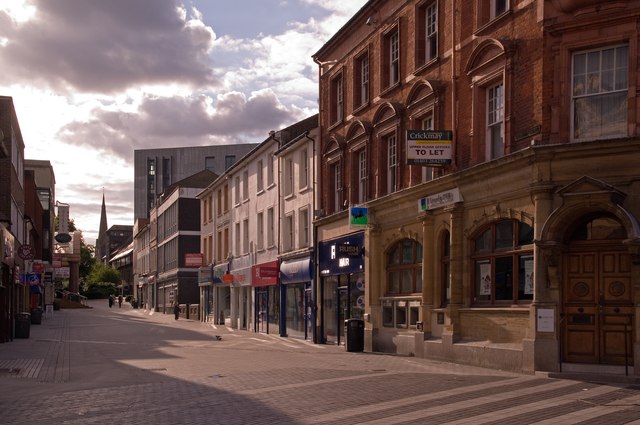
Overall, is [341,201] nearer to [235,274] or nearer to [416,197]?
[416,197]

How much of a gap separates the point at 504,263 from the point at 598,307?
9.84ft

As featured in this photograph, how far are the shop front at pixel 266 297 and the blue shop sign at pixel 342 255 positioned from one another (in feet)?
22.8

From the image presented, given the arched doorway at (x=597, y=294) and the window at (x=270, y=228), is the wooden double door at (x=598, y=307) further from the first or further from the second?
the window at (x=270, y=228)

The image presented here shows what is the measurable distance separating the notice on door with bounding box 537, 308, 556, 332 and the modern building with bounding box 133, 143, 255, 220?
98.6 metres

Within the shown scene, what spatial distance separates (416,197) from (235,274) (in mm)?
25910

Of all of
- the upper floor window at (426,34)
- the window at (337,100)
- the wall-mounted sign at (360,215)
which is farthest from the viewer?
the window at (337,100)

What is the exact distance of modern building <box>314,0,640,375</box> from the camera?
16.7 m

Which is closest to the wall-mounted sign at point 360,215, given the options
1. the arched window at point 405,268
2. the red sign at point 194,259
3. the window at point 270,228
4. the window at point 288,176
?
the arched window at point 405,268

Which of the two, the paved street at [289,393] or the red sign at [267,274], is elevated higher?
the red sign at [267,274]

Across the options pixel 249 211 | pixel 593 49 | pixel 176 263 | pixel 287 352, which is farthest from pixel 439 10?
pixel 176 263

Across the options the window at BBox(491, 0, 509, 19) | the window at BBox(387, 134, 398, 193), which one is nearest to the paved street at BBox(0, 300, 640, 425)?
the window at BBox(387, 134, 398, 193)

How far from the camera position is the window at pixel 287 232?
3797 centimetres

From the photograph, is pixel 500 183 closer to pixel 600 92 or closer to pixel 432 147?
pixel 432 147

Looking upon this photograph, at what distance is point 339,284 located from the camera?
31.0 meters
